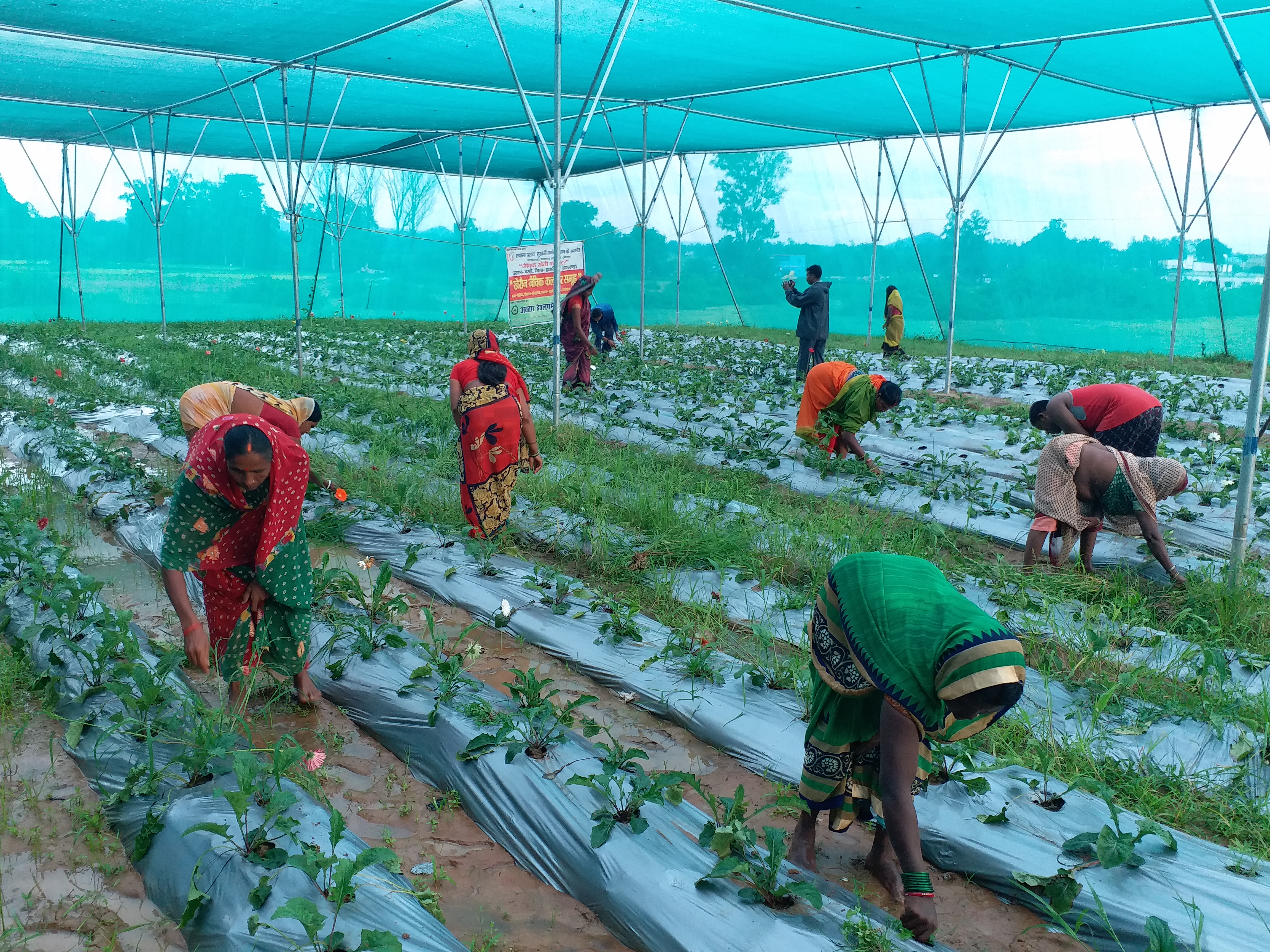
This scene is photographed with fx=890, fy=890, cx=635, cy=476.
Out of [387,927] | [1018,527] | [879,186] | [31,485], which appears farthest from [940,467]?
[879,186]

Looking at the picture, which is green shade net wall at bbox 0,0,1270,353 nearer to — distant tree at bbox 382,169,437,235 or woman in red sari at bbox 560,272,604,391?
distant tree at bbox 382,169,437,235

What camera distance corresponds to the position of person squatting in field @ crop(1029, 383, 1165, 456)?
504 cm

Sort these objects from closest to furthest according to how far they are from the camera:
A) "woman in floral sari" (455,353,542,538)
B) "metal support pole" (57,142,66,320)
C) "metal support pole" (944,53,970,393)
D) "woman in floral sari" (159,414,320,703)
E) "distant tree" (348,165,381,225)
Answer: "woman in floral sari" (159,414,320,703) → "woman in floral sari" (455,353,542,538) → "metal support pole" (944,53,970,393) → "metal support pole" (57,142,66,320) → "distant tree" (348,165,381,225)

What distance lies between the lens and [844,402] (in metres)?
6.67

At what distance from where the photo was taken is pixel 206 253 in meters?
21.0

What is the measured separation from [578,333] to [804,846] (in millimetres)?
8292

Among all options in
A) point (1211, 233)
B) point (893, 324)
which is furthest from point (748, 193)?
point (1211, 233)

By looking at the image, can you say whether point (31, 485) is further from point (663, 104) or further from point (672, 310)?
point (672, 310)

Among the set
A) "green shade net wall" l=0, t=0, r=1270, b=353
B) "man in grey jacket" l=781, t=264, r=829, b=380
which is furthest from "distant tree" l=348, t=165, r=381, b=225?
"man in grey jacket" l=781, t=264, r=829, b=380

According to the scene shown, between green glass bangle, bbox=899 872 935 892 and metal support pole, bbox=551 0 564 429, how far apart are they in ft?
18.7

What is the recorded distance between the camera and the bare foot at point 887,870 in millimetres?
2404

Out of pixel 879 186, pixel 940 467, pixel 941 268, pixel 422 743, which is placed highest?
pixel 879 186

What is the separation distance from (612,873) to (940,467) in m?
4.84

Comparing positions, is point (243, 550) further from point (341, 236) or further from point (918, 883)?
point (341, 236)
